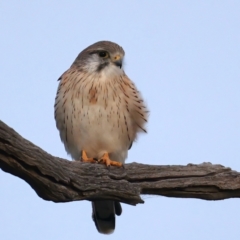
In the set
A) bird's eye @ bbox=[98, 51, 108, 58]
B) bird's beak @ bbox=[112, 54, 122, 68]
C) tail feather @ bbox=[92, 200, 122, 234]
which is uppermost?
bird's eye @ bbox=[98, 51, 108, 58]

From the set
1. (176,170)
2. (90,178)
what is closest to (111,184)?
(90,178)

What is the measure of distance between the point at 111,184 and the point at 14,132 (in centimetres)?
111

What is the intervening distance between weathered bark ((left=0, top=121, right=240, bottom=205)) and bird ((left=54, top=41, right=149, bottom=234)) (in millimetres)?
697

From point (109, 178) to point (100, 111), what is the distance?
0.93m

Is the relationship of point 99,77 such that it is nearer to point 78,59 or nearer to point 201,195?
point 78,59

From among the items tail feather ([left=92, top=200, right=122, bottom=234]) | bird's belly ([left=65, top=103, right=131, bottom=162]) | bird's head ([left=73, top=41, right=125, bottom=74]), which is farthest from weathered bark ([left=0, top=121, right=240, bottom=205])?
bird's head ([left=73, top=41, right=125, bottom=74])

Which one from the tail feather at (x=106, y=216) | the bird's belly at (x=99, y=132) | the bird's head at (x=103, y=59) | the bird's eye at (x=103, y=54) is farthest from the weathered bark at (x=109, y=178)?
the bird's eye at (x=103, y=54)

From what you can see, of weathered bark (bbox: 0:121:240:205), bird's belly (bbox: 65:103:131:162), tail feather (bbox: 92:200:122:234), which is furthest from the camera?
tail feather (bbox: 92:200:122:234)

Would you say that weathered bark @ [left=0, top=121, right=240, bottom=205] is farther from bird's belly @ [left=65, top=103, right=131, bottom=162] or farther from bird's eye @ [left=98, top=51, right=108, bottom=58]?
bird's eye @ [left=98, top=51, right=108, bottom=58]

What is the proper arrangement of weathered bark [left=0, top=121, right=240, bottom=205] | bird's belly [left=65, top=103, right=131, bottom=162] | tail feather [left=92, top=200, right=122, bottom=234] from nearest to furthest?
1. weathered bark [left=0, top=121, right=240, bottom=205]
2. bird's belly [left=65, top=103, right=131, bottom=162]
3. tail feather [left=92, top=200, right=122, bottom=234]

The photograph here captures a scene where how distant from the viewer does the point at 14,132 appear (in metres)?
3.37

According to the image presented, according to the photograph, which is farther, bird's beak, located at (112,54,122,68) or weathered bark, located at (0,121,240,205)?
bird's beak, located at (112,54,122,68)

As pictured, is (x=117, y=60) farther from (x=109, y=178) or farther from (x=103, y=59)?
(x=109, y=178)

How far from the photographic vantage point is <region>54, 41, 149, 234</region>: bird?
16.8 feet
